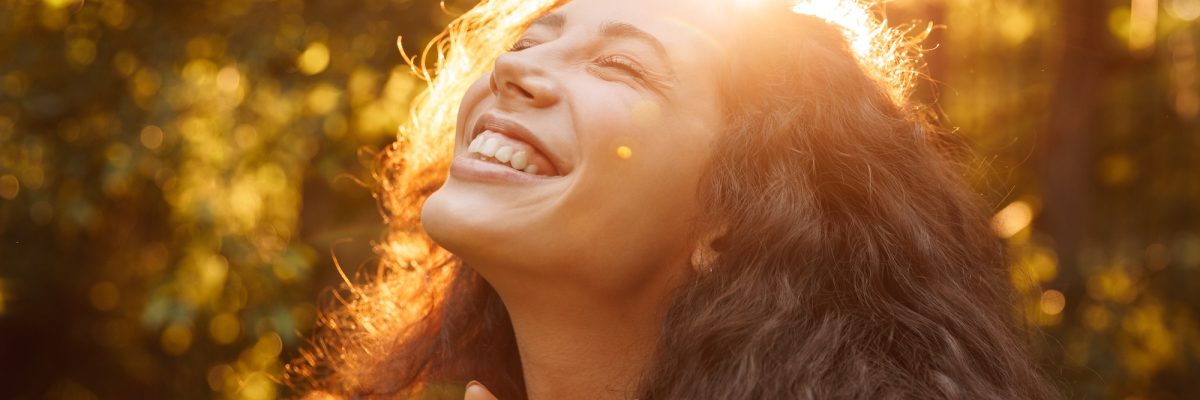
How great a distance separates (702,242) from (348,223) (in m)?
2.28

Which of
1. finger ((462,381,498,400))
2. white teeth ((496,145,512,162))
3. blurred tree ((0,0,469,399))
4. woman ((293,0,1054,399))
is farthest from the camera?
blurred tree ((0,0,469,399))

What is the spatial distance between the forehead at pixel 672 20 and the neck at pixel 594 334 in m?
0.36

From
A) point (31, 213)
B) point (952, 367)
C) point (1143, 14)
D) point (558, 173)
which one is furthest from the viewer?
point (1143, 14)

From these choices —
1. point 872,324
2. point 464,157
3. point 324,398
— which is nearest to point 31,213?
point 324,398

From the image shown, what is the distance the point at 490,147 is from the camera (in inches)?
74.8

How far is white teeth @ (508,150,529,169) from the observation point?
1.88m

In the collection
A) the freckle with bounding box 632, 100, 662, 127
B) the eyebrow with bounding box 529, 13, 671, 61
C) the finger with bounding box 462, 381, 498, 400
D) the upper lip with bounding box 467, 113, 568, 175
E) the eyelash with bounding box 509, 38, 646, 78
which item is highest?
the eyebrow with bounding box 529, 13, 671, 61

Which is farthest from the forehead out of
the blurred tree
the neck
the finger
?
the blurred tree

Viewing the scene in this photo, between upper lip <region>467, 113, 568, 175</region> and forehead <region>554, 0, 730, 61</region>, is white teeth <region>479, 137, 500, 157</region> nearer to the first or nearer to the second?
upper lip <region>467, 113, 568, 175</region>

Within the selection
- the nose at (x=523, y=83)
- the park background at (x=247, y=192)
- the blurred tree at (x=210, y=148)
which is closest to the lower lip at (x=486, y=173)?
the nose at (x=523, y=83)

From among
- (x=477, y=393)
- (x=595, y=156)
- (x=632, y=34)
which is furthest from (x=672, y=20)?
(x=477, y=393)

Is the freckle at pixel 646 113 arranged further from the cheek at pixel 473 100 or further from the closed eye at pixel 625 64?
the cheek at pixel 473 100

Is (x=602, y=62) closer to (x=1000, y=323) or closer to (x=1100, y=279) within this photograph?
(x=1000, y=323)

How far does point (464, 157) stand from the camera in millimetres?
1947
